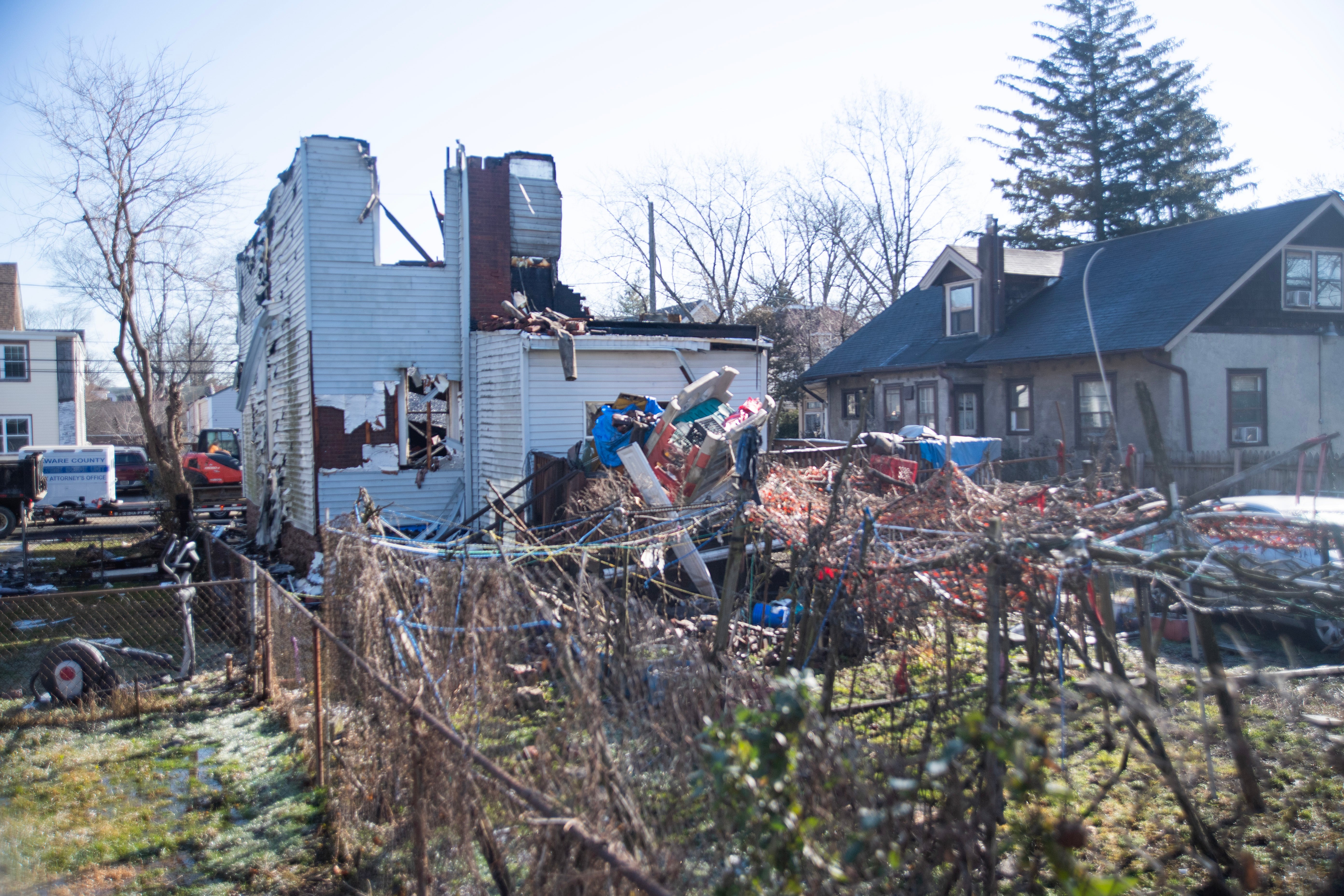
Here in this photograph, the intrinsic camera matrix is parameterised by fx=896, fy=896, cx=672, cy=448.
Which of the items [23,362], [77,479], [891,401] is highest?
[23,362]

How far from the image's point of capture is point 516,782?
10.2 feet

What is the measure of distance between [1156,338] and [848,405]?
33.7ft

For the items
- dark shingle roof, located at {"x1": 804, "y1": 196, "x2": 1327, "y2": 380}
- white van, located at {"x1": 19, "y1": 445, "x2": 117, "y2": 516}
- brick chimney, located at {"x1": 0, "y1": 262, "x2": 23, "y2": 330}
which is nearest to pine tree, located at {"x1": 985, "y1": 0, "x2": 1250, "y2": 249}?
dark shingle roof, located at {"x1": 804, "y1": 196, "x2": 1327, "y2": 380}

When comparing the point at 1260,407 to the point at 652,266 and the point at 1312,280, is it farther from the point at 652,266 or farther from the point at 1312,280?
the point at 652,266

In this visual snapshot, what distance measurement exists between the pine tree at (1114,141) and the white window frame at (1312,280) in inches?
522

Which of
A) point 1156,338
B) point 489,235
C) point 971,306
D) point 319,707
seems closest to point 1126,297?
point 1156,338

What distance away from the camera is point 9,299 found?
41438mm

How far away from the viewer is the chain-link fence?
327 inches

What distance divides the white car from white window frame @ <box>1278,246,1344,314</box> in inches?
531

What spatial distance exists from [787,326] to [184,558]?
93.6 ft

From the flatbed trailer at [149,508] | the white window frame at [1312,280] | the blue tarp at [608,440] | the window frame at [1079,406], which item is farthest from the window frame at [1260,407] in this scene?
the flatbed trailer at [149,508]

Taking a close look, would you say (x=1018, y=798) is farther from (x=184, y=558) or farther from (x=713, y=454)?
(x=184, y=558)

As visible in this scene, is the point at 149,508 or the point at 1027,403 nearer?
the point at 1027,403

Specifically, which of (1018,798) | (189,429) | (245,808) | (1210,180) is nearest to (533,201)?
(245,808)
